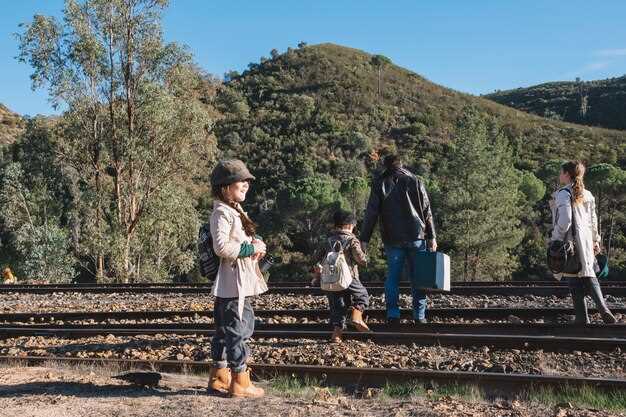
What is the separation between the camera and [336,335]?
701 cm

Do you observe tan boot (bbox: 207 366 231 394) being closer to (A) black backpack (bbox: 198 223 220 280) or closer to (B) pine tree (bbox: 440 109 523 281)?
(A) black backpack (bbox: 198 223 220 280)

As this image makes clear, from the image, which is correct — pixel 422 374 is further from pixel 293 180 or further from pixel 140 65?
pixel 293 180

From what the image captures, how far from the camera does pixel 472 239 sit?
37.4 meters

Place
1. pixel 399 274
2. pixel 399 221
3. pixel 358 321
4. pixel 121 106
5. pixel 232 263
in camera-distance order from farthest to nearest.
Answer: pixel 121 106 → pixel 399 274 → pixel 399 221 → pixel 358 321 → pixel 232 263

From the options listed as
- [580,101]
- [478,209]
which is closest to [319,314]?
[478,209]

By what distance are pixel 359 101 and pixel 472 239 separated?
152 feet

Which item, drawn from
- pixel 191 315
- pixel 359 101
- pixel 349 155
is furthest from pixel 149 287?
pixel 359 101

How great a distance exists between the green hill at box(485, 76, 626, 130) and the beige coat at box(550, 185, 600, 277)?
75526mm

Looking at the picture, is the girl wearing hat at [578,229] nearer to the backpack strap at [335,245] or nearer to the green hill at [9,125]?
the backpack strap at [335,245]

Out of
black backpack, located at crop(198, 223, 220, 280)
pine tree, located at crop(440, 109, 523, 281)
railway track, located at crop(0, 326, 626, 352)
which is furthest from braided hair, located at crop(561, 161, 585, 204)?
pine tree, located at crop(440, 109, 523, 281)

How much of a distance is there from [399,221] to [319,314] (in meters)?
2.38

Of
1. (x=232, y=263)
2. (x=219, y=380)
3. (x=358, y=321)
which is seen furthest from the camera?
(x=358, y=321)

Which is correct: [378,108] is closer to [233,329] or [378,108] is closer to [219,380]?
[219,380]

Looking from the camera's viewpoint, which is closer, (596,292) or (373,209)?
(596,292)
